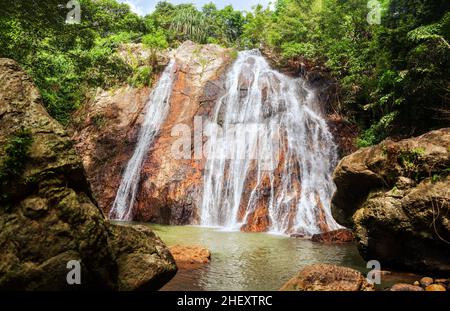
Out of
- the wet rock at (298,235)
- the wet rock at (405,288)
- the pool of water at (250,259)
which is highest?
the wet rock at (405,288)

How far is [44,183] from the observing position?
13.5 ft

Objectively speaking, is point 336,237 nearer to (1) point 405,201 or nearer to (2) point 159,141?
(1) point 405,201

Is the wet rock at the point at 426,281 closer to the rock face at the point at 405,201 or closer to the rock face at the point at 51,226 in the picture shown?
the rock face at the point at 405,201

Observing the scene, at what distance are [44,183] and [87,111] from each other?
1605 cm

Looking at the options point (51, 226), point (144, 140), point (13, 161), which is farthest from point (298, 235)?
point (144, 140)

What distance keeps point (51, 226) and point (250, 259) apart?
15.4ft

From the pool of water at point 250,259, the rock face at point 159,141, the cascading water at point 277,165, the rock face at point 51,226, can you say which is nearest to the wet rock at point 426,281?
the pool of water at point 250,259

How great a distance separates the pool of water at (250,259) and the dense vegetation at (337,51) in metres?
4.82

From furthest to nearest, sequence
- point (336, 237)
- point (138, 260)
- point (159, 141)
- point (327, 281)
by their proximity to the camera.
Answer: point (159, 141) < point (336, 237) < point (138, 260) < point (327, 281)

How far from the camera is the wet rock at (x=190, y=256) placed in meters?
6.88

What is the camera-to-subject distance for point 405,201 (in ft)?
21.1

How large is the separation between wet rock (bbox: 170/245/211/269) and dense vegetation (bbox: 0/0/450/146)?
603cm
